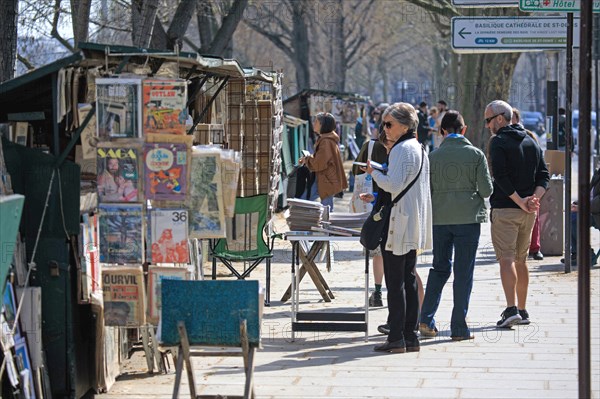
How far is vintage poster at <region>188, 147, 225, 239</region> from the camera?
6.69 metres

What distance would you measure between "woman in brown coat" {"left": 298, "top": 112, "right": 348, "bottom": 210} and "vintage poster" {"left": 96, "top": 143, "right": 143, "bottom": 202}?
607 centimetres

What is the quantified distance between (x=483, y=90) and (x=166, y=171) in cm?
1768

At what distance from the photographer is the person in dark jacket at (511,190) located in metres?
9.27

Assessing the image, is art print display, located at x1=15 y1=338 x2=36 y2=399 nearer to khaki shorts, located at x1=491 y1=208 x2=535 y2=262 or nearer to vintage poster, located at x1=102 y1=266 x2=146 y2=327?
vintage poster, located at x1=102 y1=266 x2=146 y2=327

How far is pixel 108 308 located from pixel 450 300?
491 cm

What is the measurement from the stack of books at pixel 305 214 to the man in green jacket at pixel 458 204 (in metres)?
0.96

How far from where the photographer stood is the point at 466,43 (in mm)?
14234

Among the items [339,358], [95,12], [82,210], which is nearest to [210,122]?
[339,358]

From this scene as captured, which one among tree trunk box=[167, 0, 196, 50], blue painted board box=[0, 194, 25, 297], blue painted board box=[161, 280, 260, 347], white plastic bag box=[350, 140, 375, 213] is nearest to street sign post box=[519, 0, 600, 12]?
white plastic bag box=[350, 140, 375, 213]

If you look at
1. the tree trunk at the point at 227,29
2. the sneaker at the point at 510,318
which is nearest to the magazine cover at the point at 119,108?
the sneaker at the point at 510,318

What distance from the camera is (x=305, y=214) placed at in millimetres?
9148

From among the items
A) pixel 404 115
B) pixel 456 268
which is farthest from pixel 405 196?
pixel 456 268

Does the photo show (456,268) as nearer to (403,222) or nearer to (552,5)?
(403,222)

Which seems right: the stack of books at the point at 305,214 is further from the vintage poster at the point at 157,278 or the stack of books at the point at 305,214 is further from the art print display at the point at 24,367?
the art print display at the point at 24,367
